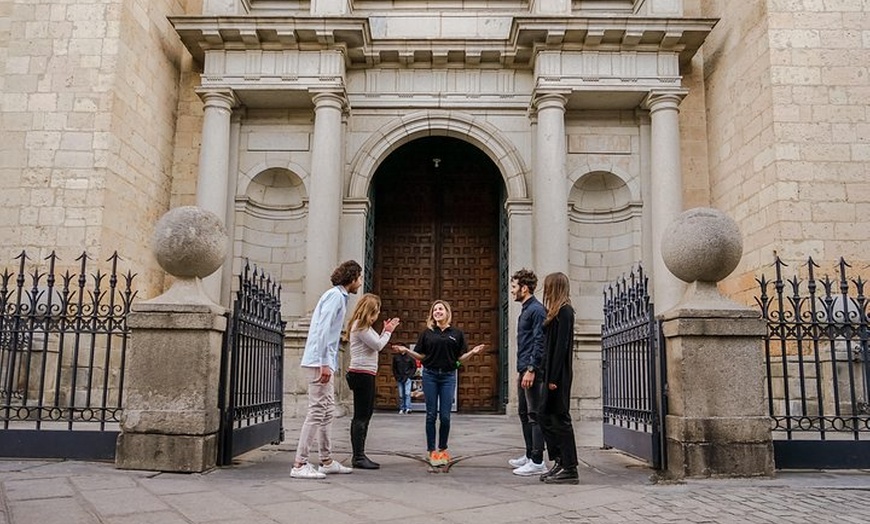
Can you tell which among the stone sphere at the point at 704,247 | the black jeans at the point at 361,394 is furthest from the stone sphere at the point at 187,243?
the stone sphere at the point at 704,247

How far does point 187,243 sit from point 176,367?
1.12 meters

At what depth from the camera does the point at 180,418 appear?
20.7 feet

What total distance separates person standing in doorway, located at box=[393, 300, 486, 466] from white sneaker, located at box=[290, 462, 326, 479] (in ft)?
4.32

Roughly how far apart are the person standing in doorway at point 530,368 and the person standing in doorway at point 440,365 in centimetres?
63

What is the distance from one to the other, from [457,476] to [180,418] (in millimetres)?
2521

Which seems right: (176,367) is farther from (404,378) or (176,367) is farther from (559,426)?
(404,378)

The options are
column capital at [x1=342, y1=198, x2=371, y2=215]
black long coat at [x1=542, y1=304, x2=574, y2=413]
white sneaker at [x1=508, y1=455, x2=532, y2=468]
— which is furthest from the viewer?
column capital at [x1=342, y1=198, x2=371, y2=215]

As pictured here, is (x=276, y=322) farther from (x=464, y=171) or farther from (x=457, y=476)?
(x=464, y=171)

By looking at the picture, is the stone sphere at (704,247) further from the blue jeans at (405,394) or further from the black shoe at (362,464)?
the blue jeans at (405,394)

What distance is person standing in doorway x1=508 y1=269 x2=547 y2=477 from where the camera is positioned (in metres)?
6.45

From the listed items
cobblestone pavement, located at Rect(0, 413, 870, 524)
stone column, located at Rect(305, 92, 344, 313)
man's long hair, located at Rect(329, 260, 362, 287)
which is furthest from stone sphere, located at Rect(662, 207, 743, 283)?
stone column, located at Rect(305, 92, 344, 313)

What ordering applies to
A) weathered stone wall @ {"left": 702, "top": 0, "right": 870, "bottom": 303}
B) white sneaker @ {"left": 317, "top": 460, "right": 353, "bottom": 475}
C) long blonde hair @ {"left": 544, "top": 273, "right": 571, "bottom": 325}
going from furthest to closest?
weathered stone wall @ {"left": 702, "top": 0, "right": 870, "bottom": 303} < white sneaker @ {"left": 317, "top": 460, "right": 353, "bottom": 475} < long blonde hair @ {"left": 544, "top": 273, "right": 571, "bottom": 325}

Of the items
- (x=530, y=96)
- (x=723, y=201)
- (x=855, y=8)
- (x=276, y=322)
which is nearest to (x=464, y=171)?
(x=530, y=96)

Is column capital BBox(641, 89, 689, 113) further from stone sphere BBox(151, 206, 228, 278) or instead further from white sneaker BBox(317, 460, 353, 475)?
white sneaker BBox(317, 460, 353, 475)
